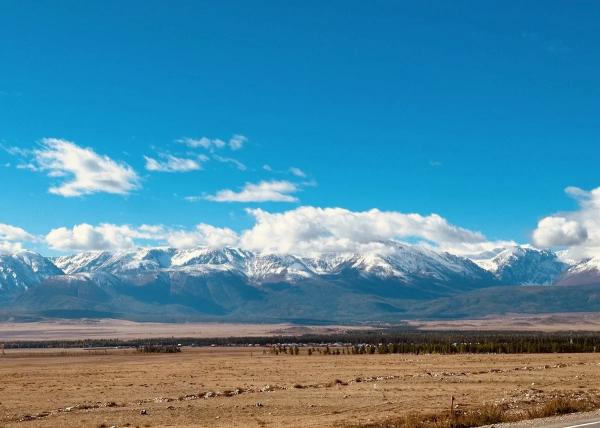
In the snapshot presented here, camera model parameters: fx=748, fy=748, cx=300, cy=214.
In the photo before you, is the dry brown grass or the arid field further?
the arid field

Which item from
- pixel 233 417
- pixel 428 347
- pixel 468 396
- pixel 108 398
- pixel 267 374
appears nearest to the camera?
pixel 233 417

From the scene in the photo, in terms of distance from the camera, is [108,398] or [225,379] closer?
[108,398]

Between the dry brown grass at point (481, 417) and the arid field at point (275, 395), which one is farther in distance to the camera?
the arid field at point (275, 395)

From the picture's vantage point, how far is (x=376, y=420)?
4203cm

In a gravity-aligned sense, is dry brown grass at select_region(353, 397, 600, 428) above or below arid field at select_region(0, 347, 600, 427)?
above

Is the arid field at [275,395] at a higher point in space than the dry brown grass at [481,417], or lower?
lower

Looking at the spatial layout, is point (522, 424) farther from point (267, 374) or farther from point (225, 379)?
point (267, 374)

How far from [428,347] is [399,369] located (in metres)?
63.6

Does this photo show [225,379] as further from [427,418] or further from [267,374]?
[427,418]

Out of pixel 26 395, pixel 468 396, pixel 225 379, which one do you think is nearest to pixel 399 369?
pixel 225 379

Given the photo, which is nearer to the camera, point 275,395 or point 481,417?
point 481,417

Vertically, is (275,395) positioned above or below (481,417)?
below

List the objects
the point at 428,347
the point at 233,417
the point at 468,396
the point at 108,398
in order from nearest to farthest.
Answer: the point at 233,417 → the point at 468,396 → the point at 108,398 → the point at 428,347

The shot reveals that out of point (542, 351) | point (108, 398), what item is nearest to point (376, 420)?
point (108, 398)
